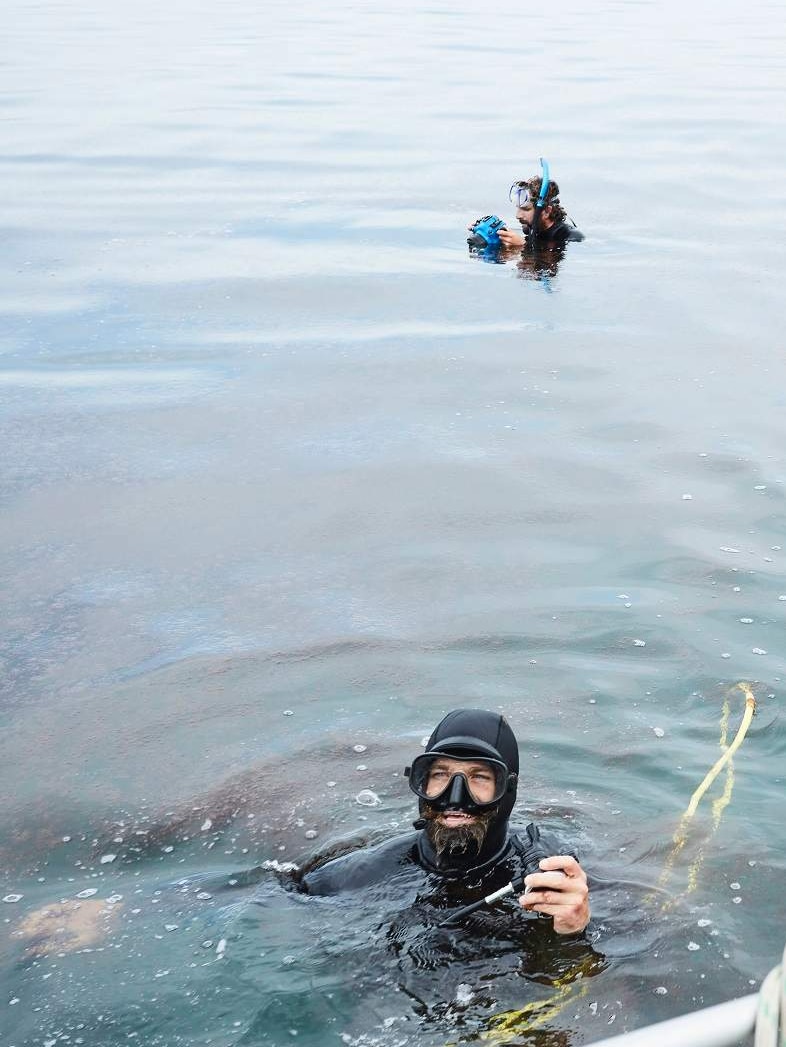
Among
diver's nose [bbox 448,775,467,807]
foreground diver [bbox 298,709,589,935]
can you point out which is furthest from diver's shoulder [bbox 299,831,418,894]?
diver's nose [bbox 448,775,467,807]

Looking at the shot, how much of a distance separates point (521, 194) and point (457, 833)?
9461 mm

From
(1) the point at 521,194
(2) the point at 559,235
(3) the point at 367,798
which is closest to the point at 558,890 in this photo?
(3) the point at 367,798

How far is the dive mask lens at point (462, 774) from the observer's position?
3951 mm

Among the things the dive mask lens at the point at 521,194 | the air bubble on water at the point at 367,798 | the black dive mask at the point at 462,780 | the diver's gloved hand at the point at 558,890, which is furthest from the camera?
the dive mask lens at the point at 521,194

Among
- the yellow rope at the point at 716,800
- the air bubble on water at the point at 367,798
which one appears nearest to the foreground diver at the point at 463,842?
the yellow rope at the point at 716,800

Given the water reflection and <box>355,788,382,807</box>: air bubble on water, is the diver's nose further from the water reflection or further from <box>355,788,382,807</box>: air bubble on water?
the water reflection

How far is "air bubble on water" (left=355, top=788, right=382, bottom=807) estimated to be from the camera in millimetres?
4988

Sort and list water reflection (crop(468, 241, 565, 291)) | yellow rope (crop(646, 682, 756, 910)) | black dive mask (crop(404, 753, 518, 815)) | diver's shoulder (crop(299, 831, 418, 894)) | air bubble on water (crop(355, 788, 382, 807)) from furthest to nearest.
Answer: water reflection (crop(468, 241, 565, 291)), air bubble on water (crop(355, 788, 382, 807)), yellow rope (crop(646, 682, 756, 910)), diver's shoulder (crop(299, 831, 418, 894)), black dive mask (crop(404, 753, 518, 815))

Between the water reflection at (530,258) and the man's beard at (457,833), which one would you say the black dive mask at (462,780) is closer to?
the man's beard at (457,833)

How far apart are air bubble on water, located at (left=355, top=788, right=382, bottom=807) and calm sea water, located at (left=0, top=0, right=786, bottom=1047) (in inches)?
1.1

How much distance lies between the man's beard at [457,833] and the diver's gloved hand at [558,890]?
28cm

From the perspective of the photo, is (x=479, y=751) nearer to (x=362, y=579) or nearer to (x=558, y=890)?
(x=558, y=890)

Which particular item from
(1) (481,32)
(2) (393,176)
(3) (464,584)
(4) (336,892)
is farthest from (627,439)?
(1) (481,32)

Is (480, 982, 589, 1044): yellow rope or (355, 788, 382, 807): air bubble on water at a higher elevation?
(480, 982, 589, 1044): yellow rope
